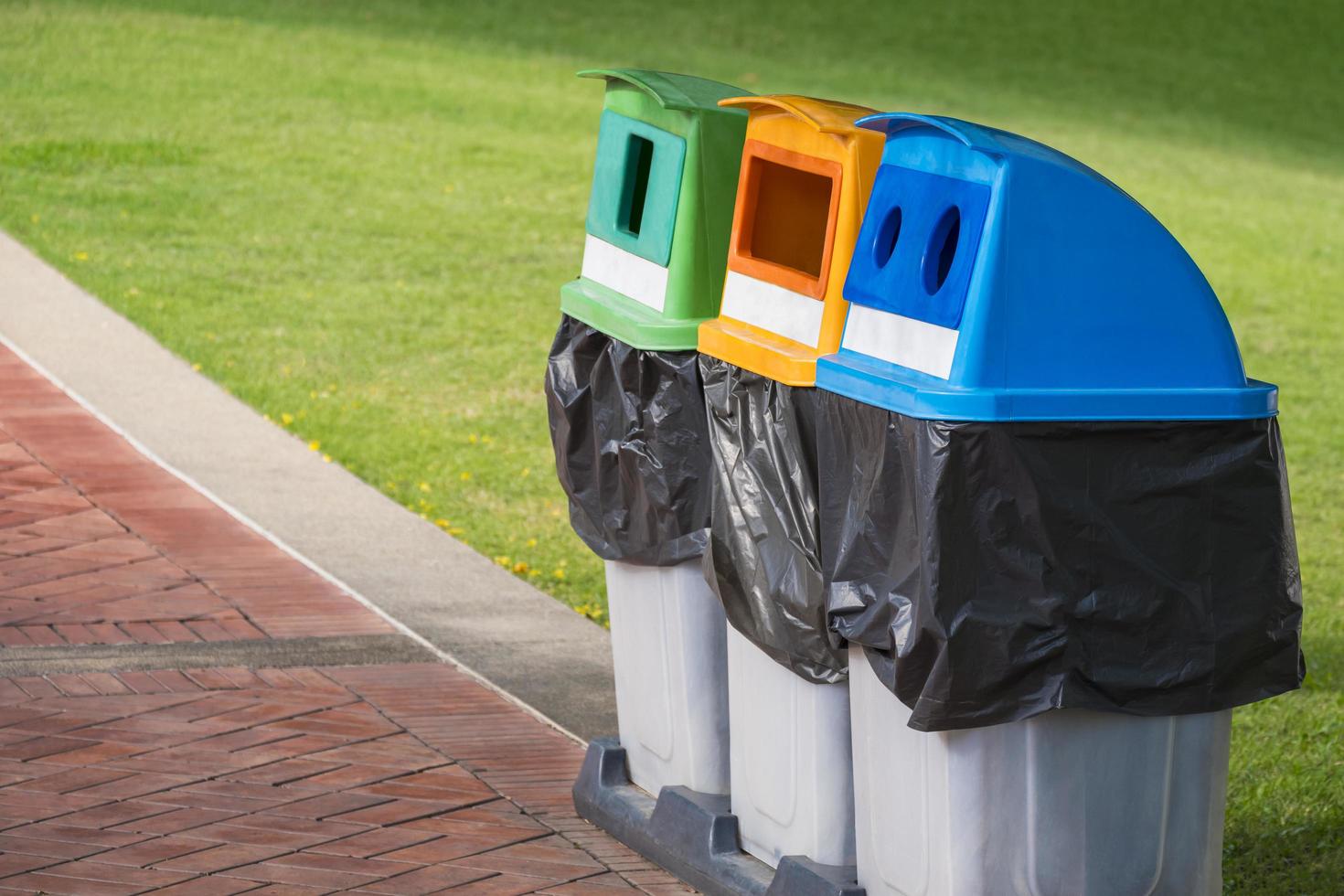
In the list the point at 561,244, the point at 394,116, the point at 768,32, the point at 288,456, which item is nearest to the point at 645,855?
the point at 288,456

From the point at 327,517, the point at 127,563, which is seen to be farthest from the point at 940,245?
the point at 327,517

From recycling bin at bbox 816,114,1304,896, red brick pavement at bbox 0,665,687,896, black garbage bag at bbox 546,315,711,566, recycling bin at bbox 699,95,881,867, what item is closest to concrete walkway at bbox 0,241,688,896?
red brick pavement at bbox 0,665,687,896

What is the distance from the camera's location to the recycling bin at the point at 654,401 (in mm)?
3922

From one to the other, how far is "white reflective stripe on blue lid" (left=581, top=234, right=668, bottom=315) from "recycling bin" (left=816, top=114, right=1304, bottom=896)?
718 millimetres

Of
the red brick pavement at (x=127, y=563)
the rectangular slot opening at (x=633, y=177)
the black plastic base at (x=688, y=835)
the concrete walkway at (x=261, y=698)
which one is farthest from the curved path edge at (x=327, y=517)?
the rectangular slot opening at (x=633, y=177)

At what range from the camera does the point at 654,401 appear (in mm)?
4008

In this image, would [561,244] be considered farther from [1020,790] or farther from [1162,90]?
[1162,90]

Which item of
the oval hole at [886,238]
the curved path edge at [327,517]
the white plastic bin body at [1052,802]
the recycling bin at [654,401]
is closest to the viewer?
the white plastic bin body at [1052,802]

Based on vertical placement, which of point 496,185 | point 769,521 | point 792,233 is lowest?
point 496,185

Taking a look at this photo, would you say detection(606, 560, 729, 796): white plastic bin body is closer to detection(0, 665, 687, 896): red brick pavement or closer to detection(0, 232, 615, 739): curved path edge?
detection(0, 665, 687, 896): red brick pavement

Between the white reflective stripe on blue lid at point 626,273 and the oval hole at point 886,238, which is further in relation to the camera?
the white reflective stripe on blue lid at point 626,273

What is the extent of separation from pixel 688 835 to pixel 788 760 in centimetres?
46

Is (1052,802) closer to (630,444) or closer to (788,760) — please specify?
(788,760)

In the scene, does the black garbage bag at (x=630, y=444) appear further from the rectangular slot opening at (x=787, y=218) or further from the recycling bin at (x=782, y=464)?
the rectangular slot opening at (x=787, y=218)
